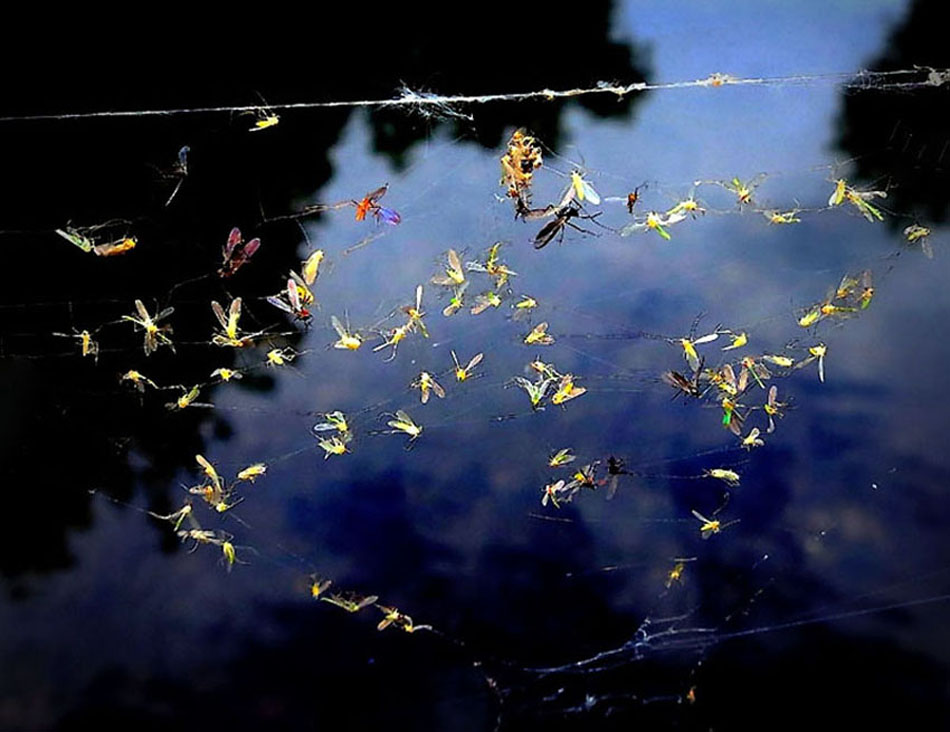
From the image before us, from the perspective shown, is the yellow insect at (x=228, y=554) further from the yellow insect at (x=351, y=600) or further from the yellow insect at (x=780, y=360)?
the yellow insect at (x=780, y=360)

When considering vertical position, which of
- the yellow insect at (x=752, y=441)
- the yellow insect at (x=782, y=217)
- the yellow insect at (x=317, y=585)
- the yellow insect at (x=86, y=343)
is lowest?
the yellow insect at (x=317, y=585)

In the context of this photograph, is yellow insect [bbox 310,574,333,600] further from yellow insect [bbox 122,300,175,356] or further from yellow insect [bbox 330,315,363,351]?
yellow insect [bbox 122,300,175,356]

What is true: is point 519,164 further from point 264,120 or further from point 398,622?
point 398,622

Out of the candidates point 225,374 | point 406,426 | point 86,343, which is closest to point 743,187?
point 406,426

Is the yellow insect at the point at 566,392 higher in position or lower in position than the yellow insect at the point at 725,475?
higher

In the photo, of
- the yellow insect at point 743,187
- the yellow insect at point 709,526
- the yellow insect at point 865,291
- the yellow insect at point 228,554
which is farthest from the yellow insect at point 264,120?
the yellow insect at point 865,291

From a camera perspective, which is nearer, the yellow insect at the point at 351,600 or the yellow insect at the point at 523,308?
the yellow insect at the point at 351,600

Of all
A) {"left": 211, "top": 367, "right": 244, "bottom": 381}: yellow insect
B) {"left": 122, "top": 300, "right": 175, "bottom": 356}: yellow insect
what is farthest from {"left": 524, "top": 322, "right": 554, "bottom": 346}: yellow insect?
{"left": 122, "top": 300, "right": 175, "bottom": 356}: yellow insect
